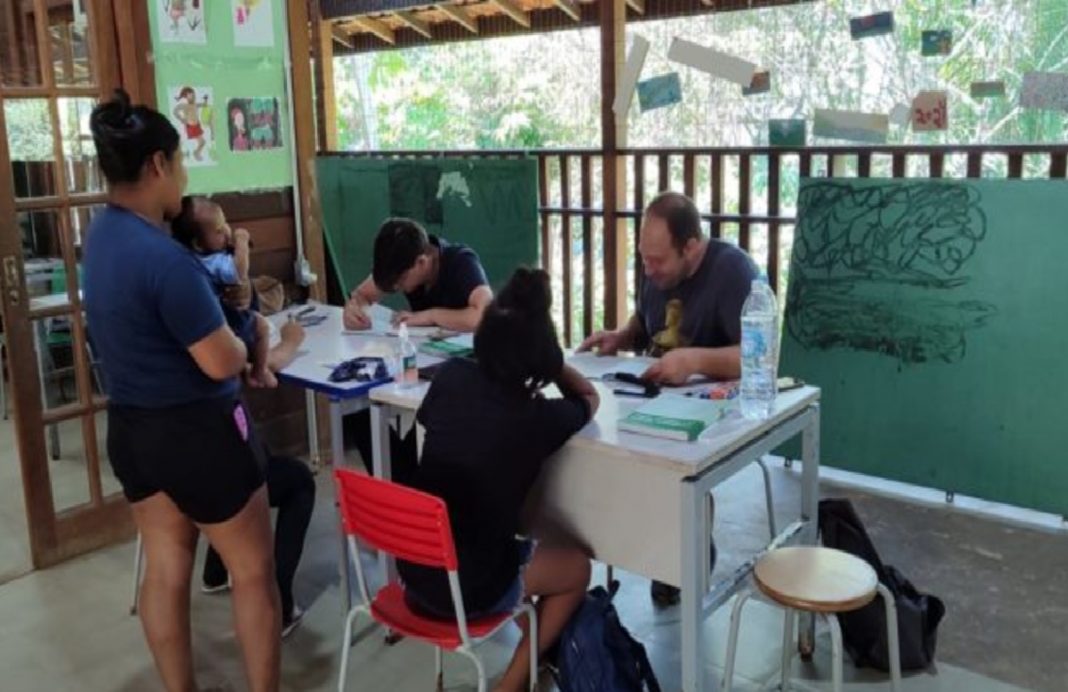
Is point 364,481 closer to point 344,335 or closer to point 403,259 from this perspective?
point 403,259

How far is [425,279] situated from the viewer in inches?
128

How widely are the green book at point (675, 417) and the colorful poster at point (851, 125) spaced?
5.92 feet

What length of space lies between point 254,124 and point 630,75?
5.20 feet

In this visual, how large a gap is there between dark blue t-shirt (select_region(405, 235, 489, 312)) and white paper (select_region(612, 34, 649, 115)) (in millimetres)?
1270

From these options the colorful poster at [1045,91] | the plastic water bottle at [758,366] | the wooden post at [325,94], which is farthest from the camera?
the wooden post at [325,94]

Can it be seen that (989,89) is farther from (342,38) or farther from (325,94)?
(342,38)

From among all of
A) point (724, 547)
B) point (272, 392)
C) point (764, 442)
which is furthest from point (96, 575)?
point (764, 442)

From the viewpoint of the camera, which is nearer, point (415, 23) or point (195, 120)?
point (195, 120)

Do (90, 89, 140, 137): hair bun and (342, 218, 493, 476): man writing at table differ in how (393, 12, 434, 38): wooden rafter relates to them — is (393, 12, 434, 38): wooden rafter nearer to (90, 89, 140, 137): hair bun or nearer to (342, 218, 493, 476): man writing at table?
(342, 218, 493, 476): man writing at table

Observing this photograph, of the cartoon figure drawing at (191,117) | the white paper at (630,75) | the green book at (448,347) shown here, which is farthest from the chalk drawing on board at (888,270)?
the cartoon figure drawing at (191,117)

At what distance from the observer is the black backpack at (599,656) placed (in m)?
2.19

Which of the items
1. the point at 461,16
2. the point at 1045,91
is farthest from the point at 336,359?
the point at 461,16

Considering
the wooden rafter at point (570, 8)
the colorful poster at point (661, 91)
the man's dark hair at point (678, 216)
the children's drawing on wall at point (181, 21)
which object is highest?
the wooden rafter at point (570, 8)

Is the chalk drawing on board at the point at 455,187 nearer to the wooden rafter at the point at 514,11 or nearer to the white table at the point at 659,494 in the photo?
the wooden rafter at the point at 514,11
